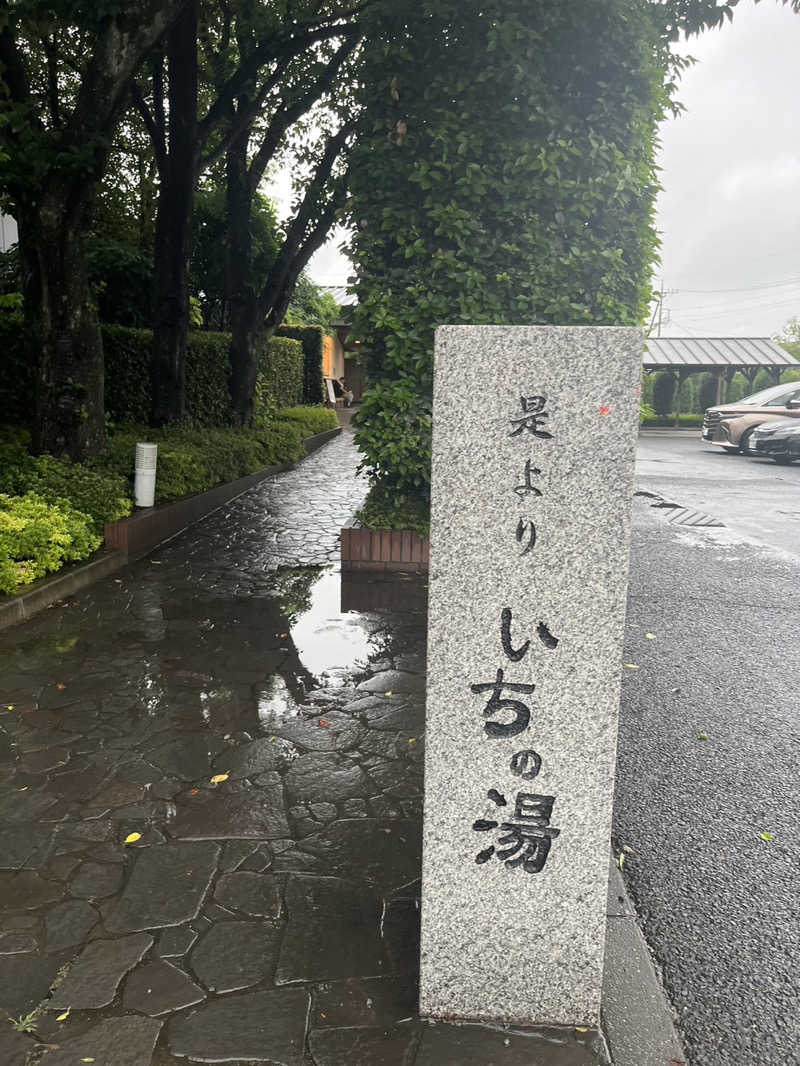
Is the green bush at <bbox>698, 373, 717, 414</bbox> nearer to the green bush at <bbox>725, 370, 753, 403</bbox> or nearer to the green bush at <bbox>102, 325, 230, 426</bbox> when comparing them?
the green bush at <bbox>725, 370, 753, 403</bbox>

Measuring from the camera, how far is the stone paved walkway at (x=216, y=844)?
7.81 feet

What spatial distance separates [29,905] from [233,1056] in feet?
3.59

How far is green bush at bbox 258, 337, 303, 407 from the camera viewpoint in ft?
68.8

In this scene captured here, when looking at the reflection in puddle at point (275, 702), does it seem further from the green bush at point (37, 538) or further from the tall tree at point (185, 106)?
the tall tree at point (185, 106)

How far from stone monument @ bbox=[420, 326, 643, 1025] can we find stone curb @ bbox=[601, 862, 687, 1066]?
104mm

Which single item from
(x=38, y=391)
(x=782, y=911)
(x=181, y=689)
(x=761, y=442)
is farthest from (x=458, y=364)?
(x=761, y=442)

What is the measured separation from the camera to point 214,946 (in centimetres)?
274

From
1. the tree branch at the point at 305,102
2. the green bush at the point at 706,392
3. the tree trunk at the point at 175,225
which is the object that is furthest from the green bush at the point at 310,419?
the green bush at the point at 706,392

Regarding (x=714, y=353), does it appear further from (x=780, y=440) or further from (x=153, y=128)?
(x=153, y=128)

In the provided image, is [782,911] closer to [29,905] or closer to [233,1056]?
[233,1056]

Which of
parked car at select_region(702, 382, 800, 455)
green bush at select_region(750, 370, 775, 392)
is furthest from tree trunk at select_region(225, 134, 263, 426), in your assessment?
green bush at select_region(750, 370, 775, 392)

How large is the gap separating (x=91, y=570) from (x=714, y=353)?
31680 mm

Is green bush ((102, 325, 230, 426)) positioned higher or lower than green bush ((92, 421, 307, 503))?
higher

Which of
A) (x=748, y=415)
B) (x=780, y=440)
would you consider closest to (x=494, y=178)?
(x=780, y=440)
